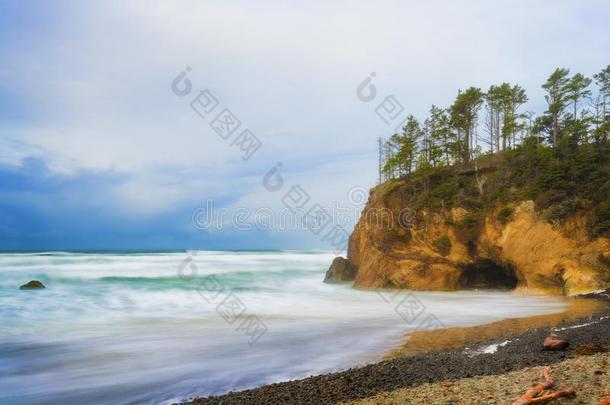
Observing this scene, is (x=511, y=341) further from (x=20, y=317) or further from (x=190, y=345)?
(x=20, y=317)

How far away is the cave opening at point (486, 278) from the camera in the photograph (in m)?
26.7

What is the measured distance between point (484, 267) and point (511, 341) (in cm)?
1744

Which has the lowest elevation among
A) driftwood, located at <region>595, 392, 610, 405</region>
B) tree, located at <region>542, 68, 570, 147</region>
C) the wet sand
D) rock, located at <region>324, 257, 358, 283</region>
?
the wet sand

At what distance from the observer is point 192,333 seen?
15.0 m

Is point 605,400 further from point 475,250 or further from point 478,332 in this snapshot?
point 475,250

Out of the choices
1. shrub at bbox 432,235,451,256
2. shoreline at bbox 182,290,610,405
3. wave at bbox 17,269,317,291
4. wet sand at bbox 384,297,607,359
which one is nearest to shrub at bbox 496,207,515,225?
shrub at bbox 432,235,451,256

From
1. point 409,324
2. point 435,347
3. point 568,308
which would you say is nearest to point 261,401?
point 435,347

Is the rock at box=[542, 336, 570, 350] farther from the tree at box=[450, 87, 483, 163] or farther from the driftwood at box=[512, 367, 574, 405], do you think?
the tree at box=[450, 87, 483, 163]

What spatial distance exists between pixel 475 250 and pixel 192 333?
1814 cm

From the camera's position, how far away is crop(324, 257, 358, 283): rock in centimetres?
3356

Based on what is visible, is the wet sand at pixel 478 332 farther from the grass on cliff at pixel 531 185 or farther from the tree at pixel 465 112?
the tree at pixel 465 112

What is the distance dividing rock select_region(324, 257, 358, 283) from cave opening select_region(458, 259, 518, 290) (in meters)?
9.13

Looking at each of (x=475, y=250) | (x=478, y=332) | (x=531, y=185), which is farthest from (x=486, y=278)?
(x=478, y=332)

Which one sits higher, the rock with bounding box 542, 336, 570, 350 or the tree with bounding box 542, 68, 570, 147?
the tree with bounding box 542, 68, 570, 147
